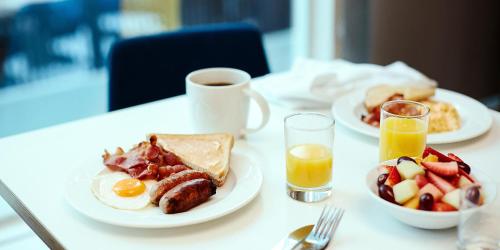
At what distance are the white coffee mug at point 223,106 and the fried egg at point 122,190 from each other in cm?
25

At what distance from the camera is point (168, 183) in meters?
0.99

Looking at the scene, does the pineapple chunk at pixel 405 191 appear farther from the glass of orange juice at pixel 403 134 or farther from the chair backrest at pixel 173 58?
the chair backrest at pixel 173 58

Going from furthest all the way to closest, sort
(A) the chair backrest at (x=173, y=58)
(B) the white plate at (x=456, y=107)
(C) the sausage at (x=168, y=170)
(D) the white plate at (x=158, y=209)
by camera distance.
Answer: (A) the chair backrest at (x=173, y=58)
(B) the white plate at (x=456, y=107)
(C) the sausage at (x=168, y=170)
(D) the white plate at (x=158, y=209)

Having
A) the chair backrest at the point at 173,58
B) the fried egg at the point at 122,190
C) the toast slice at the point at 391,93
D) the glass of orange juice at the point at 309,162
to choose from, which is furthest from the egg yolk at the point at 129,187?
the chair backrest at the point at 173,58

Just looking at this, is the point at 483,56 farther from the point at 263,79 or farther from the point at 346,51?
the point at 263,79

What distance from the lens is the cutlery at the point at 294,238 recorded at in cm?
88

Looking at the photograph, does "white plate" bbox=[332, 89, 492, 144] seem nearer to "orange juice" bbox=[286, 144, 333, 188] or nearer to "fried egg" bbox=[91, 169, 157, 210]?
"orange juice" bbox=[286, 144, 333, 188]

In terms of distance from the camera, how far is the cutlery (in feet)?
2.88

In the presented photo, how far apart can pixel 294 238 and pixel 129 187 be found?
1.03 ft

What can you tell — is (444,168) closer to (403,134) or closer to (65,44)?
(403,134)

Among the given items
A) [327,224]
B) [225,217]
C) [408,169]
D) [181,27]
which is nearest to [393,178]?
[408,169]

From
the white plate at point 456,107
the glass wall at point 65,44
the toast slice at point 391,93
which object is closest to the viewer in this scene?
the white plate at point 456,107

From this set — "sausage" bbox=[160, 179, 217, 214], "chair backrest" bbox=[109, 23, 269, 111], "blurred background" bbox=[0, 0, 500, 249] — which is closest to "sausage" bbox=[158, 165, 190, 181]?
"sausage" bbox=[160, 179, 217, 214]

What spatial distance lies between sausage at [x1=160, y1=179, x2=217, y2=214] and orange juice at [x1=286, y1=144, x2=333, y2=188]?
146mm
